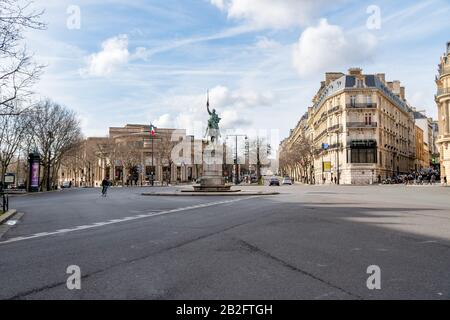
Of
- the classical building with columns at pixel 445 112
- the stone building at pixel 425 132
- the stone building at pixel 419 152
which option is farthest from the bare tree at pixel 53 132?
the stone building at pixel 425 132

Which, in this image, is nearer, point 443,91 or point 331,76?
point 443,91

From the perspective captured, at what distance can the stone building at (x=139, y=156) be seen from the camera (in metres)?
88.0

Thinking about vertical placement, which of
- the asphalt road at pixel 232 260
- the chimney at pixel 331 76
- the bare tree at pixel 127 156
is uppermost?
the chimney at pixel 331 76

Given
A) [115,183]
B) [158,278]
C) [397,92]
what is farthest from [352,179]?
[158,278]

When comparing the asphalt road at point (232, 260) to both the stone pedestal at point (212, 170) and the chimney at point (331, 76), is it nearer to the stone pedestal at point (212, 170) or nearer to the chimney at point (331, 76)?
the stone pedestal at point (212, 170)

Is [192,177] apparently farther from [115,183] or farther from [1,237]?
[1,237]

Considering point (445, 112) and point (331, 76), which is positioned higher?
point (331, 76)

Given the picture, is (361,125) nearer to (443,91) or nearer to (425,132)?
(443,91)

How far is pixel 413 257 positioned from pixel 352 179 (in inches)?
2609

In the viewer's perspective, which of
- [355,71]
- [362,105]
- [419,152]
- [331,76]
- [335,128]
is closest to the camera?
[362,105]

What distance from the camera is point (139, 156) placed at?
9375 centimetres

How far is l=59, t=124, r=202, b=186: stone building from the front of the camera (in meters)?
88.0
